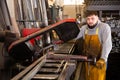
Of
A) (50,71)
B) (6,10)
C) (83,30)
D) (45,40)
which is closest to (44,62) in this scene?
(50,71)

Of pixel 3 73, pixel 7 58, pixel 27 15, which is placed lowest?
pixel 3 73

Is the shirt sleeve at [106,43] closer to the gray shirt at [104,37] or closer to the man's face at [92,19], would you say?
the gray shirt at [104,37]

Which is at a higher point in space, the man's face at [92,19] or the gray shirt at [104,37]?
the man's face at [92,19]

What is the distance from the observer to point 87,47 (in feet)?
9.57

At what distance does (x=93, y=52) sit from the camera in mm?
2836

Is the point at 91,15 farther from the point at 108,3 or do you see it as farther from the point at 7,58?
the point at 7,58

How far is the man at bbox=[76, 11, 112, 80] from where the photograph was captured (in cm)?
258

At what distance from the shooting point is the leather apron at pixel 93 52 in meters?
2.71

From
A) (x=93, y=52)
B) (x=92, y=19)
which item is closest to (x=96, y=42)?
(x=93, y=52)

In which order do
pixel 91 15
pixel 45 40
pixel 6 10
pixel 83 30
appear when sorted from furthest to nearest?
pixel 45 40
pixel 83 30
pixel 91 15
pixel 6 10

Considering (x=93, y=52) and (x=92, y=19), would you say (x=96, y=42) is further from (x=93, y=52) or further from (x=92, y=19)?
(x=92, y=19)

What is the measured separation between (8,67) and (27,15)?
3.96 ft

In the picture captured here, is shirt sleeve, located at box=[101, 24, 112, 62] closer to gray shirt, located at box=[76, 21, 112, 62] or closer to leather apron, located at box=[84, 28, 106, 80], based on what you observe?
gray shirt, located at box=[76, 21, 112, 62]

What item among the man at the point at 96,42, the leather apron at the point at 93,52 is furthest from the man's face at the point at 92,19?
the leather apron at the point at 93,52
